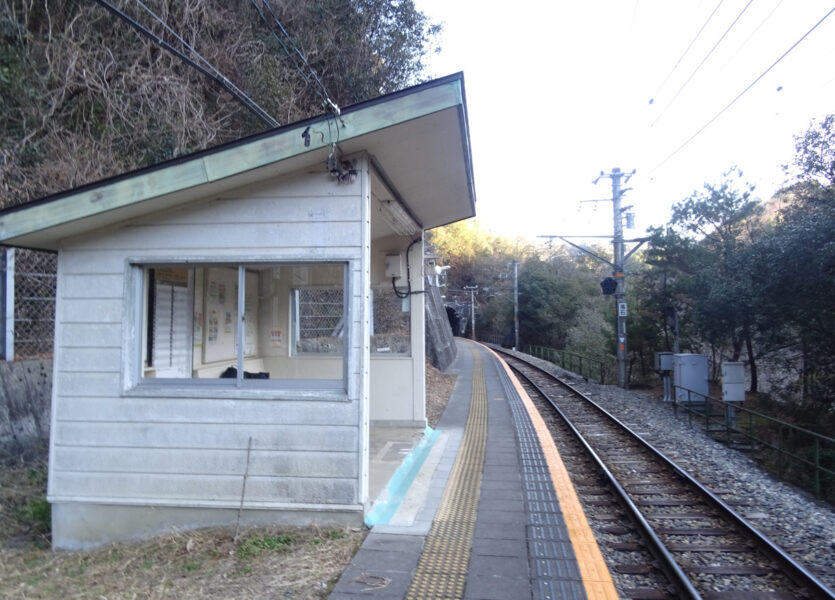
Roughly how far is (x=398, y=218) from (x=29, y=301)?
510 cm

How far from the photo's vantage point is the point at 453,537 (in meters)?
4.54

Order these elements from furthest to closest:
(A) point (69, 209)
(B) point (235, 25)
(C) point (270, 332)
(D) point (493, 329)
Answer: (D) point (493, 329), (B) point (235, 25), (C) point (270, 332), (A) point (69, 209)

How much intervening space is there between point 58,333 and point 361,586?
11.5 feet

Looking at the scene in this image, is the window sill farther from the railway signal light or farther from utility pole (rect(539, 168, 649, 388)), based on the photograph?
the railway signal light

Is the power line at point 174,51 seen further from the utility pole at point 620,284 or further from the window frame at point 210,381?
the utility pole at point 620,284

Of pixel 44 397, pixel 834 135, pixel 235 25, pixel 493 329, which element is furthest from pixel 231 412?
→ pixel 493 329

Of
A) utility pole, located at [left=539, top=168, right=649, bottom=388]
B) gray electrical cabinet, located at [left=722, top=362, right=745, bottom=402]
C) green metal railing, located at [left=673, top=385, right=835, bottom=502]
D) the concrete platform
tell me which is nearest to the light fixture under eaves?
the concrete platform

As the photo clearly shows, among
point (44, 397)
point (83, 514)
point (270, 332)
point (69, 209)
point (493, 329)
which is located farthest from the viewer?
point (493, 329)

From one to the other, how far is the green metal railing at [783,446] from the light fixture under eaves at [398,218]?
20.1ft

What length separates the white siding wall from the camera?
15.6ft

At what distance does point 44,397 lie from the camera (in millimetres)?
7383

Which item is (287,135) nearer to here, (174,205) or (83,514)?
(174,205)

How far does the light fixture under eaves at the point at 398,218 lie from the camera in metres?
6.82

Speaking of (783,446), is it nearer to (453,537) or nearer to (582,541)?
(582,541)
